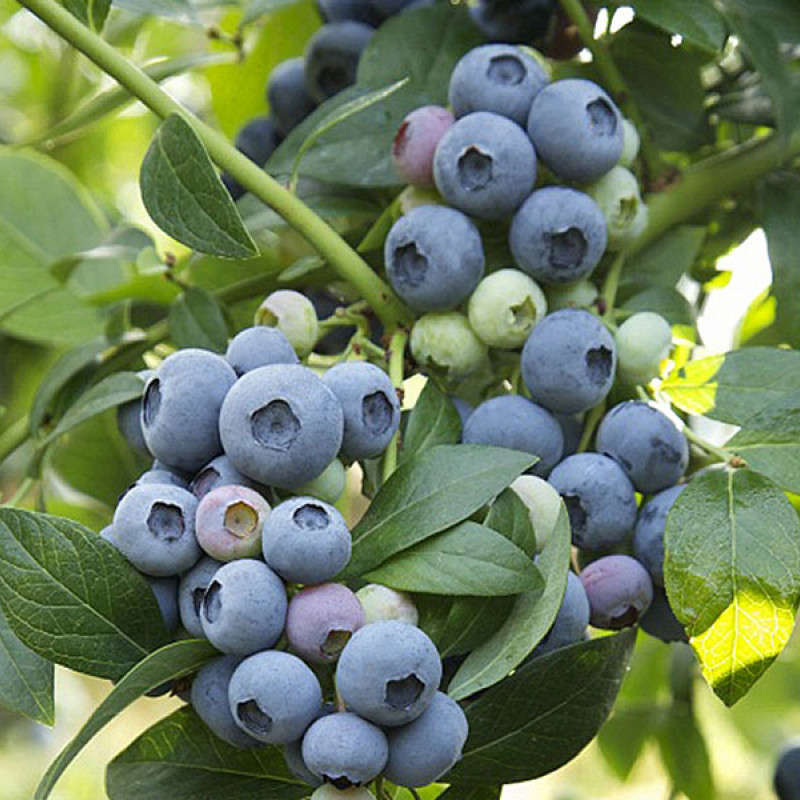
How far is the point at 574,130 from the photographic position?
679 millimetres

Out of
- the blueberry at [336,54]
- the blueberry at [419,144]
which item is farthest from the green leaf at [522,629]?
the blueberry at [336,54]

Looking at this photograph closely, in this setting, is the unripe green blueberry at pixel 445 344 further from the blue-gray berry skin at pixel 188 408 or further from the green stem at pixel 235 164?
the blue-gray berry skin at pixel 188 408

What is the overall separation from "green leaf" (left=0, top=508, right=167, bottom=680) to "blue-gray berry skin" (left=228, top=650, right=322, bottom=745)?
0.07 meters

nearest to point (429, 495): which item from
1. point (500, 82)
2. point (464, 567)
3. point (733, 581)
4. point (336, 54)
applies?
point (464, 567)

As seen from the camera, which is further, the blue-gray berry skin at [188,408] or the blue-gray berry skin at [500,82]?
the blue-gray berry skin at [500,82]

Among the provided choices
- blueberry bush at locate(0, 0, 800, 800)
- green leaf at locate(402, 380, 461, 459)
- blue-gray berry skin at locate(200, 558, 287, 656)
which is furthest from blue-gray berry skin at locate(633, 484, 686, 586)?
blue-gray berry skin at locate(200, 558, 287, 656)

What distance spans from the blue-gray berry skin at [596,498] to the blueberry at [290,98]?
0.39 meters

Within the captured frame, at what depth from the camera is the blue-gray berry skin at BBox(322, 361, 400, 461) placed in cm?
58

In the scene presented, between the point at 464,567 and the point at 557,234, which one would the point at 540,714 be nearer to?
the point at 464,567

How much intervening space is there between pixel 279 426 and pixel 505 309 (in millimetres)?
170

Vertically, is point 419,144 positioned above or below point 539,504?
above

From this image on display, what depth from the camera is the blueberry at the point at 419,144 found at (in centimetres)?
71

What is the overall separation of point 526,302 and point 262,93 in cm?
46

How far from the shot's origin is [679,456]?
66 centimetres
